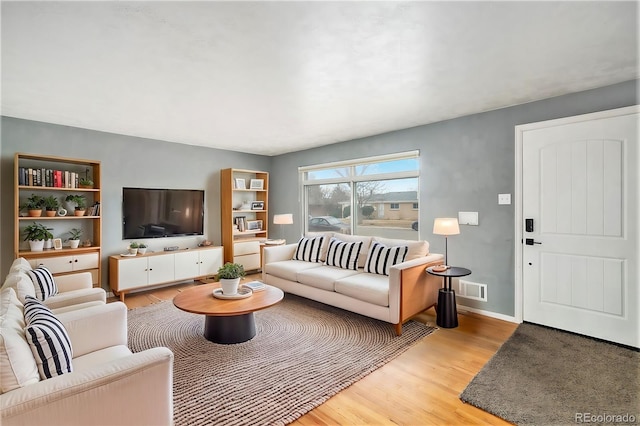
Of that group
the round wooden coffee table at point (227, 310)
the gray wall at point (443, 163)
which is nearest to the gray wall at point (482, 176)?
the gray wall at point (443, 163)

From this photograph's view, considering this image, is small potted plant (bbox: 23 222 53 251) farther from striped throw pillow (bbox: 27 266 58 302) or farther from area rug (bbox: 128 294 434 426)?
striped throw pillow (bbox: 27 266 58 302)

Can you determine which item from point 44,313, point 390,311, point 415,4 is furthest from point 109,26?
point 390,311

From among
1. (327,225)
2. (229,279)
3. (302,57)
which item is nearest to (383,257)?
(229,279)

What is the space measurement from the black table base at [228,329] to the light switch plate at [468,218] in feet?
8.88

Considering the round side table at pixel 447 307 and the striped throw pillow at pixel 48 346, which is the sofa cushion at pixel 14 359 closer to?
the striped throw pillow at pixel 48 346

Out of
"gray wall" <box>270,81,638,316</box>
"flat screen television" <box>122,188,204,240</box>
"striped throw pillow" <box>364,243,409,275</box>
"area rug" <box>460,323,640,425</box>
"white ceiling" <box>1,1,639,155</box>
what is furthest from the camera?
"flat screen television" <box>122,188,204,240</box>

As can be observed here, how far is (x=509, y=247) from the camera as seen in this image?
3.40 meters

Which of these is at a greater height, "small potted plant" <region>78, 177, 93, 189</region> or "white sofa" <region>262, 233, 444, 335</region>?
"small potted plant" <region>78, 177, 93, 189</region>

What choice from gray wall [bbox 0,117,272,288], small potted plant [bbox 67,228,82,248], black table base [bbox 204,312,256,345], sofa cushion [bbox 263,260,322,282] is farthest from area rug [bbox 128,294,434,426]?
gray wall [bbox 0,117,272,288]

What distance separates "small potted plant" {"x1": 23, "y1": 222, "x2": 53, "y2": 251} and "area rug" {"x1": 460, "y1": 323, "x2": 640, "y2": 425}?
4749mm

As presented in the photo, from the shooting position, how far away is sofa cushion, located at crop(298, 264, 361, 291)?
3.56 m

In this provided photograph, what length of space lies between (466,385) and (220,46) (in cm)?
290

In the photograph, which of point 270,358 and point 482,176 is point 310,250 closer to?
point 270,358

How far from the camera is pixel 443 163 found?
3895 millimetres
